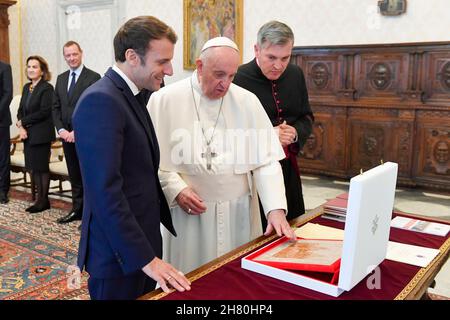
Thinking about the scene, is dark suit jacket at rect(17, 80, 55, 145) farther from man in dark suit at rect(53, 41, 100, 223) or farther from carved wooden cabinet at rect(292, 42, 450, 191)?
carved wooden cabinet at rect(292, 42, 450, 191)

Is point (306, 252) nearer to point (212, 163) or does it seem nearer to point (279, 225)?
point (279, 225)

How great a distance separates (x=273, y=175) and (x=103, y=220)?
1.00 meters

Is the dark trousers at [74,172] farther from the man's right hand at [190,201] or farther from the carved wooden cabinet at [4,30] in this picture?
the carved wooden cabinet at [4,30]

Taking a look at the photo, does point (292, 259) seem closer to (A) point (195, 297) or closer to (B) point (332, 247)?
(B) point (332, 247)

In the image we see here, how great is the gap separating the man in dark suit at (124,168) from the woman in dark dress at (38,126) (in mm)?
4488

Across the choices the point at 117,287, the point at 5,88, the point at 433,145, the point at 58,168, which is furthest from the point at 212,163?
the point at 433,145

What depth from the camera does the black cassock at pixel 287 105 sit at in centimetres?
307

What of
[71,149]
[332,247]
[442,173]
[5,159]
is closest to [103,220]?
[332,247]

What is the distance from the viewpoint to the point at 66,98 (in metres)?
5.48

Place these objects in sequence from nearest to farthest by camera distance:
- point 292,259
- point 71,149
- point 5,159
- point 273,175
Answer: point 292,259 < point 273,175 < point 71,149 < point 5,159

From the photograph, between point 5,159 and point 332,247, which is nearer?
point 332,247

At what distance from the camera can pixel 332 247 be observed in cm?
185

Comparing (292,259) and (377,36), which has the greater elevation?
(377,36)

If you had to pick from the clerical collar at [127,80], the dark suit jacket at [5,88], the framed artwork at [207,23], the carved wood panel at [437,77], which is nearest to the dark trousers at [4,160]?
the dark suit jacket at [5,88]
